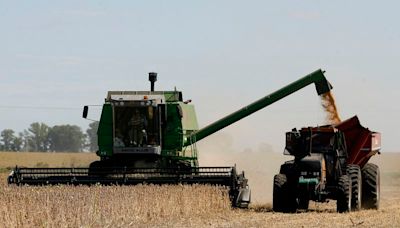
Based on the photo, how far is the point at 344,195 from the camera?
17391 mm

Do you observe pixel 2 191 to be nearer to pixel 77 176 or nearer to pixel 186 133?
pixel 77 176

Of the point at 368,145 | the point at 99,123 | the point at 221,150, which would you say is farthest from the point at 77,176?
the point at 221,150

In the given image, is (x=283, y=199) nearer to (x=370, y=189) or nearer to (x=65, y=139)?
(x=370, y=189)

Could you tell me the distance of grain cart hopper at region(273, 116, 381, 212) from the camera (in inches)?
699

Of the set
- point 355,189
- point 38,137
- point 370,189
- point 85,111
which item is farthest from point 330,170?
point 38,137

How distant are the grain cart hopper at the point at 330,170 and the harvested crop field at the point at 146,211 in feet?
1.26

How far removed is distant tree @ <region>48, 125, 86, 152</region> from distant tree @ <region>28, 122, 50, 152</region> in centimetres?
96

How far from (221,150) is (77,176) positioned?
10657mm

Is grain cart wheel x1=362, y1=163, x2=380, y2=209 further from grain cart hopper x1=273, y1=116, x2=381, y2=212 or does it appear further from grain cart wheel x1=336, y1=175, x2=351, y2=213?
grain cart wheel x1=336, y1=175, x2=351, y2=213

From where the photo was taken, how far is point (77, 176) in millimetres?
18750

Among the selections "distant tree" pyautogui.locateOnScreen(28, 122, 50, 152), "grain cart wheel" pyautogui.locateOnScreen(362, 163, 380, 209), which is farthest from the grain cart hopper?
"distant tree" pyautogui.locateOnScreen(28, 122, 50, 152)

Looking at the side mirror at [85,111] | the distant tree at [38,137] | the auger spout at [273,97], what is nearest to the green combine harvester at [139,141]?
the side mirror at [85,111]

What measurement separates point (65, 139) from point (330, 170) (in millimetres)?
115035

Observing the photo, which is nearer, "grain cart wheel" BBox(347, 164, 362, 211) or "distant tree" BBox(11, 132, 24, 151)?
"grain cart wheel" BBox(347, 164, 362, 211)
